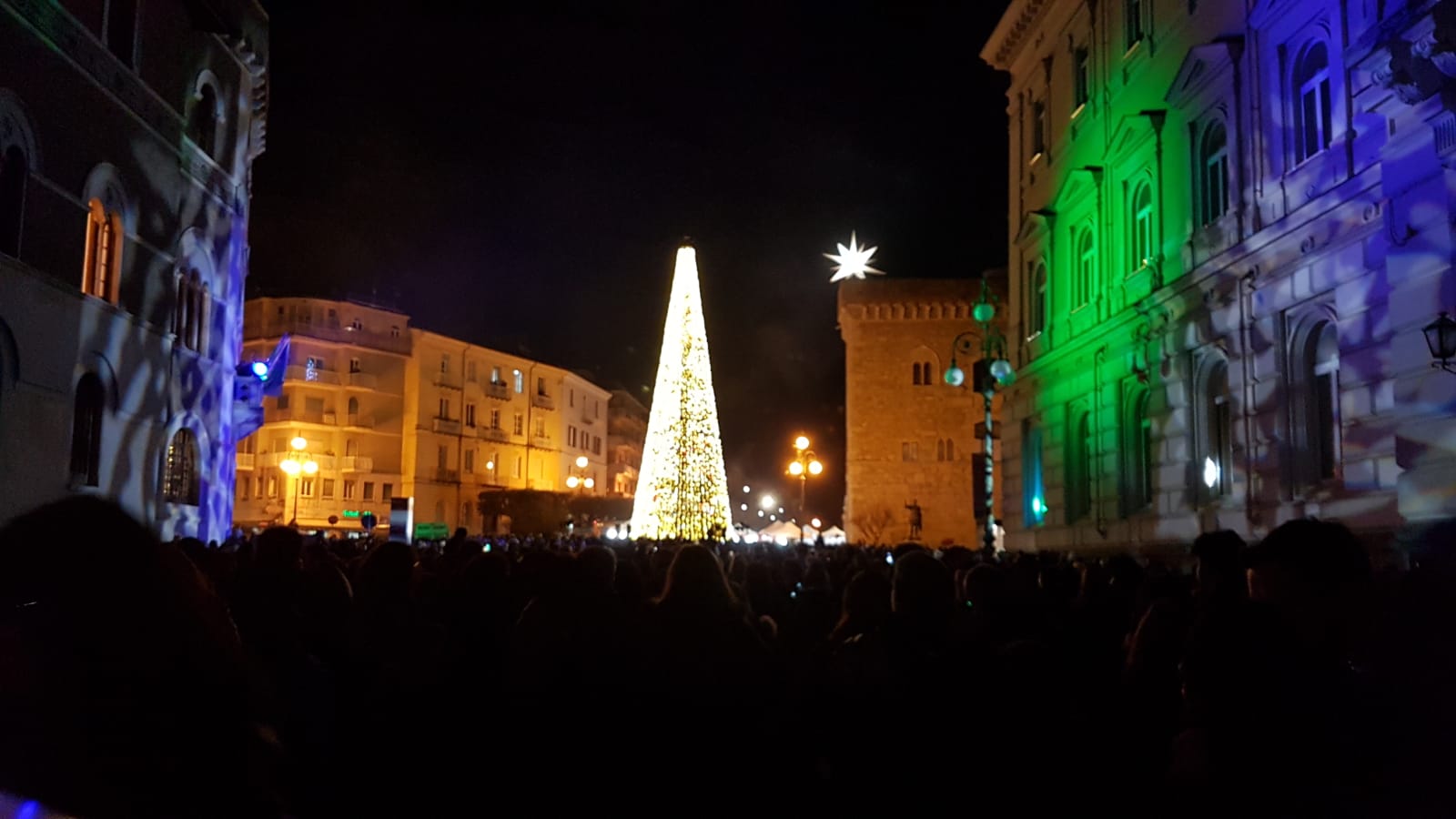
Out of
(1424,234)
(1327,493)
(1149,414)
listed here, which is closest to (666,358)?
(1149,414)

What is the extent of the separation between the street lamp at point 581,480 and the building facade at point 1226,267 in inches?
1954

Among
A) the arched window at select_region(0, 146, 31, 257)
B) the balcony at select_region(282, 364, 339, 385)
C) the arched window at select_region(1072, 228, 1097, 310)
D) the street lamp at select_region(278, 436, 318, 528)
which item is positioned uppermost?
the balcony at select_region(282, 364, 339, 385)

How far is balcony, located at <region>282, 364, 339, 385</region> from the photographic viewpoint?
59281 mm

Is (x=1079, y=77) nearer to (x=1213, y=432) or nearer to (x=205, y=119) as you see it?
(x=1213, y=432)

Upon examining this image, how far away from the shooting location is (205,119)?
80.4ft

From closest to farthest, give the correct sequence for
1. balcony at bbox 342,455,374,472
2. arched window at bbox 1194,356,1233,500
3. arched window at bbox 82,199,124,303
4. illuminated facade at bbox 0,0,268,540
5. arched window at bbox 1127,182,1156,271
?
illuminated facade at bbox 0,0,268,540
arched window at bbox 1194,356,1233,500
arched window at bbox 82,199,124,303
arched window at bbox 1127,182,1156,271
balcony at bbox 342,455,374,472

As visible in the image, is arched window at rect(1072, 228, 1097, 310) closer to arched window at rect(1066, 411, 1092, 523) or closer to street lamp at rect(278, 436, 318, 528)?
arched window at rect(1066, 411, 1092, 523)

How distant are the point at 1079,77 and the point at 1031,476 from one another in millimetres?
10014

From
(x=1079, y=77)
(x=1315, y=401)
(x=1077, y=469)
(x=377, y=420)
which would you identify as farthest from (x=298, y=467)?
(x=1315, y=401)

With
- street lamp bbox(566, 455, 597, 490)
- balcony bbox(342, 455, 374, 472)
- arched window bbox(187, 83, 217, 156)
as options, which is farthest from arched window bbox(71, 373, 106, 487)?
street lamp bbox(566, 455, 597, 490)

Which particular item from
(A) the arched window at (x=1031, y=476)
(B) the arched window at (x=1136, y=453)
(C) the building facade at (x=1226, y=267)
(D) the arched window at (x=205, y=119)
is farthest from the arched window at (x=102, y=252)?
(A) the arched window at (x=1031, y=476)

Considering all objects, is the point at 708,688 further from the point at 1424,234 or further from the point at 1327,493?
the point at 1327,493

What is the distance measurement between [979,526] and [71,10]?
112ft

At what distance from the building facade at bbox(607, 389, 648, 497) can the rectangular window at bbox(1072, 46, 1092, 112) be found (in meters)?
70.2
